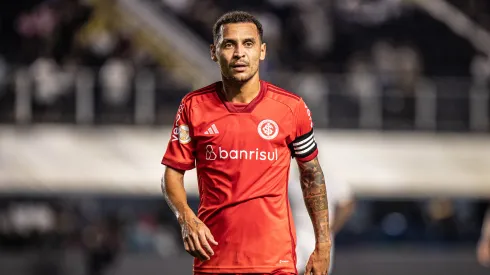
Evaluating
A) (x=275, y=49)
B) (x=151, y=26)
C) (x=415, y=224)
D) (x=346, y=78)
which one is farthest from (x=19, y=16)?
(x=415, y=224)

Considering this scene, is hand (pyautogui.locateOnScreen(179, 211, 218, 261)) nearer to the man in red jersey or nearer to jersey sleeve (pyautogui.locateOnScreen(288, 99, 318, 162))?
the man in red jersey

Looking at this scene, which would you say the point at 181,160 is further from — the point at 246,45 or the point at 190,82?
the point at 190,82

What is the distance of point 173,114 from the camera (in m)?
19.9

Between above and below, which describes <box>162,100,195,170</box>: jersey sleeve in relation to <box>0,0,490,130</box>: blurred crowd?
below

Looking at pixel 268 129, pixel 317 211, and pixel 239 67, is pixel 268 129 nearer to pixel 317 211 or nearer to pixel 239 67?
pixel 239 67

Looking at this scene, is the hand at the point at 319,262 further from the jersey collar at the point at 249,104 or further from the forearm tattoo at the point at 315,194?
the jersey collar at the point at 249,104

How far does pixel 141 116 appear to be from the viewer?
66.5 feet

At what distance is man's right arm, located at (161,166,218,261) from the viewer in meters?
5.88

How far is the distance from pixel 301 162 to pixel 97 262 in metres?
11.9

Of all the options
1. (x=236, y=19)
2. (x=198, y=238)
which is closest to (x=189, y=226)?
(x=198, y=238)

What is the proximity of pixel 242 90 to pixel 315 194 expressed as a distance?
0.66 metres

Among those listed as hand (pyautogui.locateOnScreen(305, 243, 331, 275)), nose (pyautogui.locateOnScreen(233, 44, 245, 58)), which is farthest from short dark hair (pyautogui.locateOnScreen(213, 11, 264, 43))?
hand (pyautogui.locateOnScreen(305, 243, 331, 275))

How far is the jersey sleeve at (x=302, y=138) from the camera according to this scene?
617 cm

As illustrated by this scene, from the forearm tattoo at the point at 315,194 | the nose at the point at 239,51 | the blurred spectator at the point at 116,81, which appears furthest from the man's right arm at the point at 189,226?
the blurred spectator at the point at 116,81
